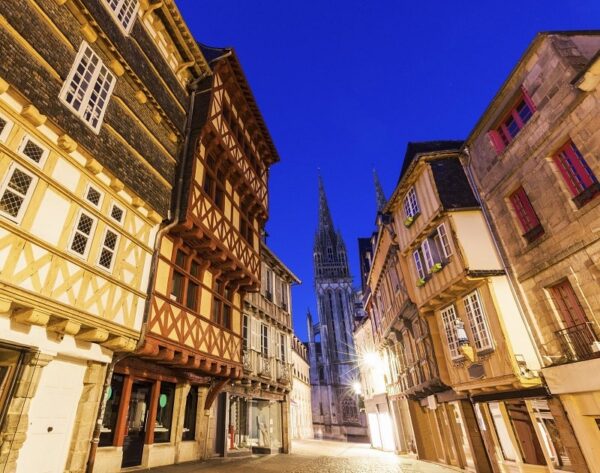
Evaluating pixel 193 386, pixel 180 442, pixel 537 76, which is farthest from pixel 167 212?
pixel 537 76

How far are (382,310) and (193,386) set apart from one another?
12804 mm

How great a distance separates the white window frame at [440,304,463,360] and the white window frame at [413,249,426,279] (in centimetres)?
149

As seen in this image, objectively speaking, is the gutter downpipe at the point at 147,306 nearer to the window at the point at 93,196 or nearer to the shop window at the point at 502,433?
the window at the point at 93,196

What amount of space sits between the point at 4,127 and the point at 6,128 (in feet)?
0.10

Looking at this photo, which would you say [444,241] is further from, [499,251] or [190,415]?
[190,415]

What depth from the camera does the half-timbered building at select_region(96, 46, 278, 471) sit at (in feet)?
28.8

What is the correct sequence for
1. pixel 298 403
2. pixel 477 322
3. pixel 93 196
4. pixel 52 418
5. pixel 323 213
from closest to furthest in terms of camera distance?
1. pixel 52 418
2. pixel 93 196
3. pixel 477 322
4. pixel 298 403
5. pixel 323 213

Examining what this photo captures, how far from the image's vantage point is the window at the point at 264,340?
16.1 metres

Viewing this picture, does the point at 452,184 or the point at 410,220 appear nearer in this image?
the point at 452,184

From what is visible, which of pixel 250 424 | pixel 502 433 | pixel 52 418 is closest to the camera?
pixel 52 418

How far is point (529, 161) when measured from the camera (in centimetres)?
933

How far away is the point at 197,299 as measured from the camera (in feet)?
33.5

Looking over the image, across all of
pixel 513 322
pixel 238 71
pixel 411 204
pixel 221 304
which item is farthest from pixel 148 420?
pixel 238 71

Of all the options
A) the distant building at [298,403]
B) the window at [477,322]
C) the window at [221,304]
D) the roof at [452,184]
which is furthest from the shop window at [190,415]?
the distant building at [298,403]
